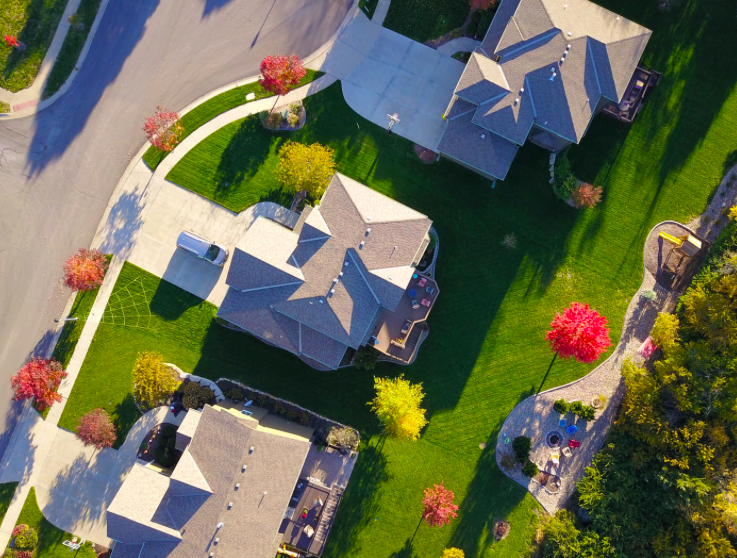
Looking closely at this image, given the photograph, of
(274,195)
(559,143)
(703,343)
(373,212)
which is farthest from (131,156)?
(703,343)

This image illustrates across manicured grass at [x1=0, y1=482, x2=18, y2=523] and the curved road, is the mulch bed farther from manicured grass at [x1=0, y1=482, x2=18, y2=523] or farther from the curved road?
manicured grass at [x1=0, y1=482, x2=18, y2=523]

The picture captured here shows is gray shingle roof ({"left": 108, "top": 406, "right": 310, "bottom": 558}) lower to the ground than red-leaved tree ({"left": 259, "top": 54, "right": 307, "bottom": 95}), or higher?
lower

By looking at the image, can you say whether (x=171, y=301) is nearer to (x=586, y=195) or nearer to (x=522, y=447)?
(x=522, y=447)

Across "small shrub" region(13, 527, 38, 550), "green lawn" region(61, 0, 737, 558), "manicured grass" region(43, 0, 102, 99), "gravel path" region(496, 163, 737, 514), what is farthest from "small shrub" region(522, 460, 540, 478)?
"manicured grass" region(43, 0, 102, 99)

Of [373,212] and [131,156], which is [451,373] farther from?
[131,156]

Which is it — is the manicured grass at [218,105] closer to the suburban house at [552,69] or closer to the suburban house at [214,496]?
the suburban house at [552,69]

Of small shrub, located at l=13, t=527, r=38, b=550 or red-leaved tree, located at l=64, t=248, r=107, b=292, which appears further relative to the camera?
small shrub, located at l=13, t=527, r=38, b=550
